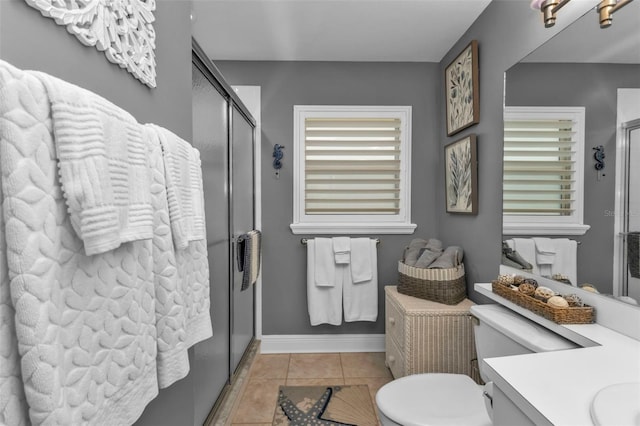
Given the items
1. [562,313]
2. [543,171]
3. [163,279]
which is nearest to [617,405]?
[562,313]

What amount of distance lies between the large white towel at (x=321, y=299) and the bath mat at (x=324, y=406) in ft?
1.64

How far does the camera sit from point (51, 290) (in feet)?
1.65

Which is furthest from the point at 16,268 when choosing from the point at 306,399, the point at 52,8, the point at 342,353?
the point at 342,353

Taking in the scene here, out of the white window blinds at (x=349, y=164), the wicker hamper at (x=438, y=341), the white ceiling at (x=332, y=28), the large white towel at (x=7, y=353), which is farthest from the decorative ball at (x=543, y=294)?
the white ceiling at (x=332, y=28)

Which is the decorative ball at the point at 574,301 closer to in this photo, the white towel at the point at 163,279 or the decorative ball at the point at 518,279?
the decorative ball at the point at 518,279

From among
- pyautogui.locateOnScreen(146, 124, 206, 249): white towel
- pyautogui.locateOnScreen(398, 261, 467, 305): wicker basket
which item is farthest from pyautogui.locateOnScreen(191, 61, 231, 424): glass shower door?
pyautogui.locateOnScreen(398, 261, 467, 305): wicker basket

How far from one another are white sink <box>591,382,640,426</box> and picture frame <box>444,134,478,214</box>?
1313 millimetres

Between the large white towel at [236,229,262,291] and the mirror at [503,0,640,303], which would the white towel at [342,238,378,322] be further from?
the mirror at [503,0,640,303]

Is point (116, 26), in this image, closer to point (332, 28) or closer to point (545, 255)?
point (332, 28)

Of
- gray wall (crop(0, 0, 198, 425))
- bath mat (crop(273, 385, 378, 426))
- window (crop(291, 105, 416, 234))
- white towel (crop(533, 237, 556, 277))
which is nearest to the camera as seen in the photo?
gray wall (crop(0, 0, 198, 425))

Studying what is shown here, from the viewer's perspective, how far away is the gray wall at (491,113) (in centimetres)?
150

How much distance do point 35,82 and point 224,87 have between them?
51.5 inches

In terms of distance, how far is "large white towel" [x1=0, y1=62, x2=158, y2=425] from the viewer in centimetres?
46

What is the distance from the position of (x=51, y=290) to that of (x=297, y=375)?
195cm
